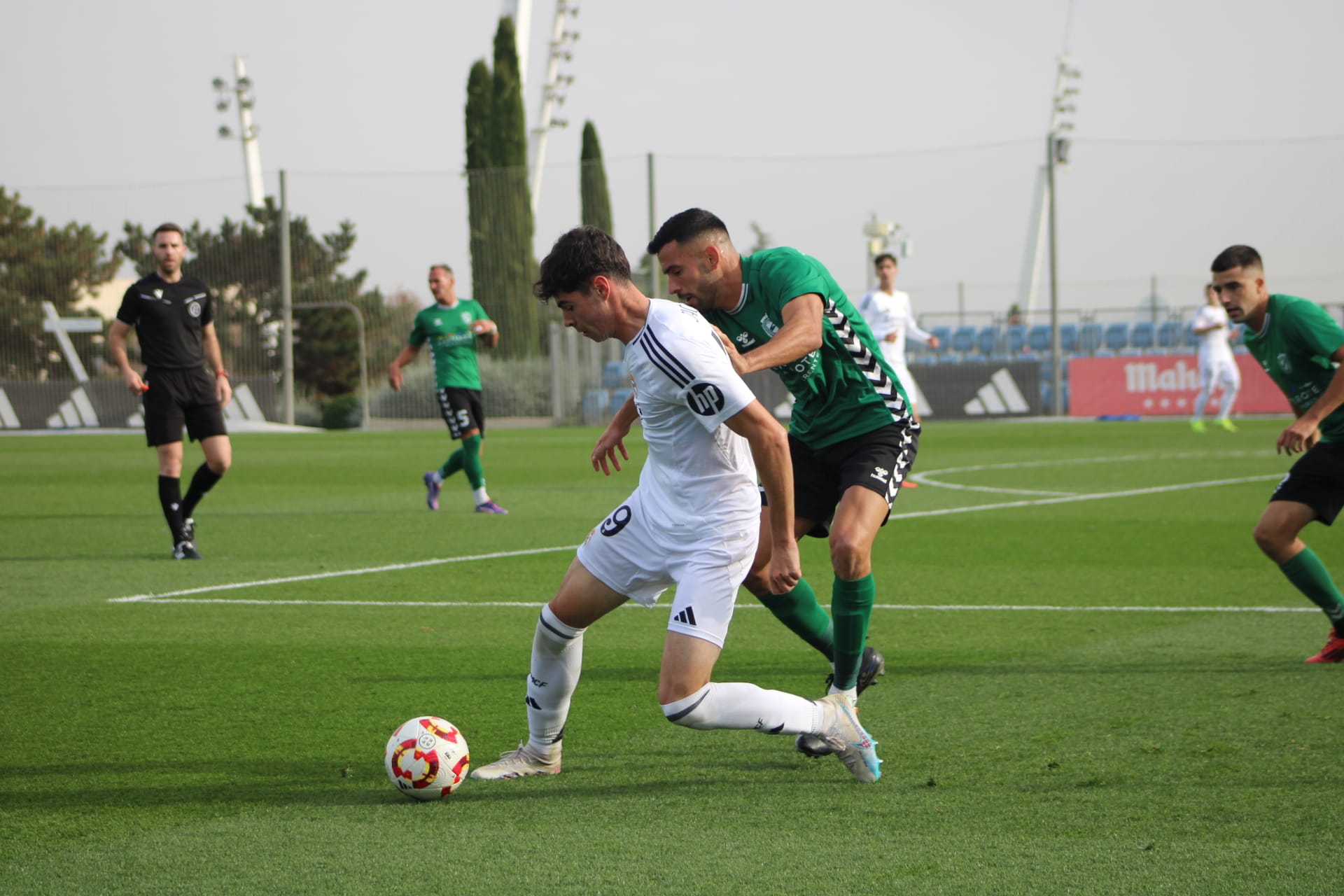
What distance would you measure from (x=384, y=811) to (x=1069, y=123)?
46627 mm

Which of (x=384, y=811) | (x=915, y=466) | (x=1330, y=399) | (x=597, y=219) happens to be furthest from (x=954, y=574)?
(x=597, y=219)

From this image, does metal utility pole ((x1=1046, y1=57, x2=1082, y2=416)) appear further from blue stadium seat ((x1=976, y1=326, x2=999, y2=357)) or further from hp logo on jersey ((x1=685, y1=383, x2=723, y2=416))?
hp logo on jersey ((x1=685, y1=383, x2=723, y2=416))

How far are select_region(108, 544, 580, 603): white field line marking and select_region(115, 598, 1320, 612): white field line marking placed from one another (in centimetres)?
13

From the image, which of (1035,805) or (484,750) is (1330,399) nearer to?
(1035,805)

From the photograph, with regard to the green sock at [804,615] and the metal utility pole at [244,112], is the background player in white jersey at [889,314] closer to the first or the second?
the green sock at [804,615]

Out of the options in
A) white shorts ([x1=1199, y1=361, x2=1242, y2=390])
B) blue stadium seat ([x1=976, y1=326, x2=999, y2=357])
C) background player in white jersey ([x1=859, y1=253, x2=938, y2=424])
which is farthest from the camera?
blue stadium seat ([x1=976, y1=326, x2=999, y2=357])

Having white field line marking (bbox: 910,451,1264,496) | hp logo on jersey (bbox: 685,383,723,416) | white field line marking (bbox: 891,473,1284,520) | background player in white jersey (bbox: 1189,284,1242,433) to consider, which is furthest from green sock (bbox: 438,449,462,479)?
background player in white jersey (bbox: 1189,284,1242,433)

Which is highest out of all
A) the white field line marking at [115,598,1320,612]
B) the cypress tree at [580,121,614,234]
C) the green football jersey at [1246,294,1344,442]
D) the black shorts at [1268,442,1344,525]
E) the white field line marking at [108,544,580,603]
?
the cypress tree at [580,121,614,234]

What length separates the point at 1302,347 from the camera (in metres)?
5.94

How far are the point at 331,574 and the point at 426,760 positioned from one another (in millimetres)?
5058

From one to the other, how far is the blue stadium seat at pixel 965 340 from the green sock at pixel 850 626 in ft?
109

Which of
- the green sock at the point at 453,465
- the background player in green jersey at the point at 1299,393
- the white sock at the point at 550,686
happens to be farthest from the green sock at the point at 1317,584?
the green sock at the point at 453,465

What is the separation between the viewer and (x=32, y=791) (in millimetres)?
4098

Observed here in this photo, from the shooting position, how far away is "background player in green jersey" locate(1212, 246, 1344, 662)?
232 inches
